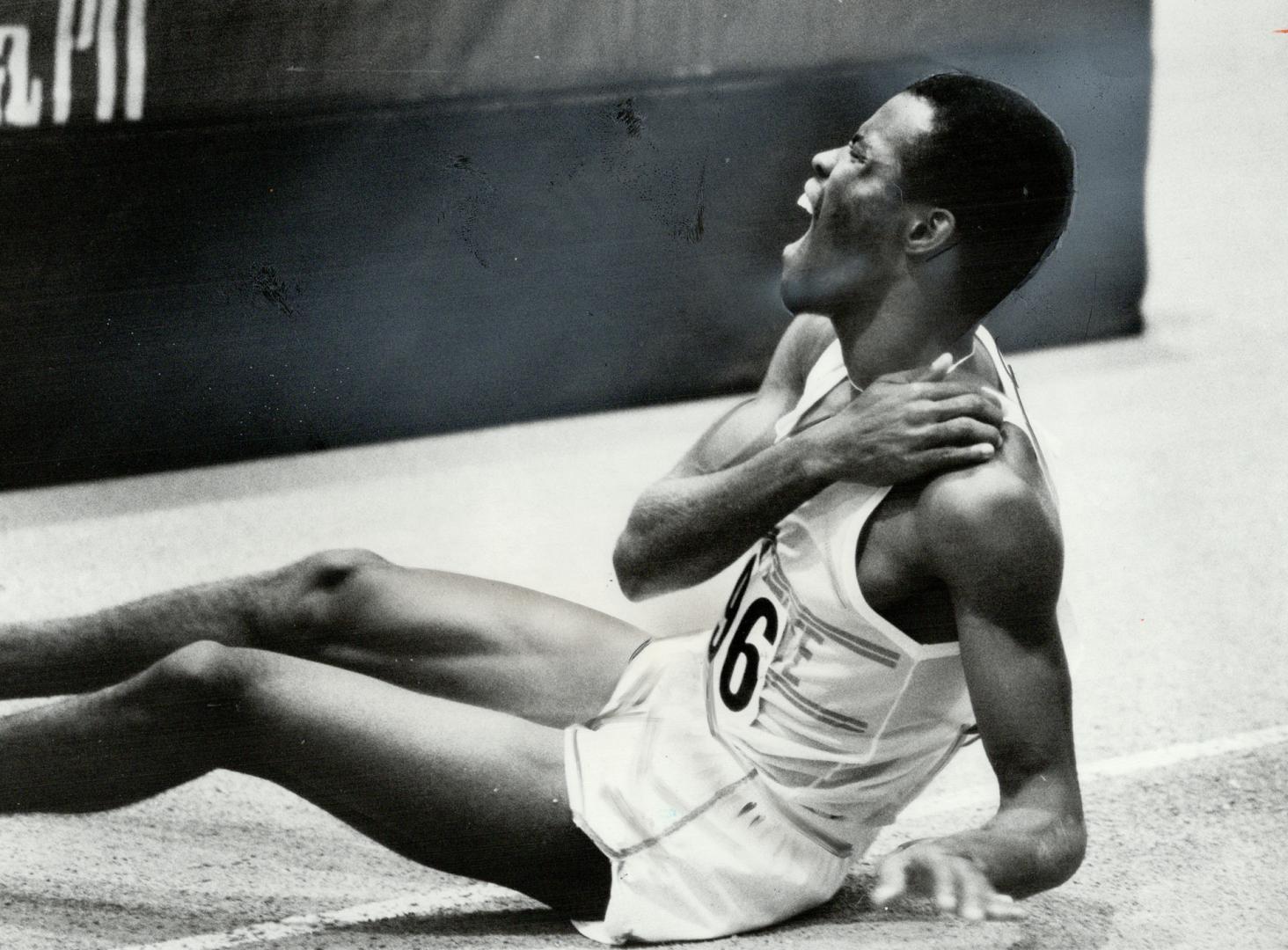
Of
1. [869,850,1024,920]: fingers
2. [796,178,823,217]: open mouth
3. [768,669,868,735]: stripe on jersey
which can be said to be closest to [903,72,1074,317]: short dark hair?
[796,178,823,217]: open mouth

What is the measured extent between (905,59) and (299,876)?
159 centimetres

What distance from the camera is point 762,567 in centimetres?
191

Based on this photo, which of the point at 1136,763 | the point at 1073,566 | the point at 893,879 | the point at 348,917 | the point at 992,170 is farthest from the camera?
the point at 1073,566

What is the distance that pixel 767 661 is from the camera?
73.5 inches

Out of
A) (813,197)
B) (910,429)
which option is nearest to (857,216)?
(813,197)

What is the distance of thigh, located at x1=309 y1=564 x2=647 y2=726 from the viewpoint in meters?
2.16

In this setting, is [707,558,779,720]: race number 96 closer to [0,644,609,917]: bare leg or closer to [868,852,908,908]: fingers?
[0,644,609,917]: bare leg

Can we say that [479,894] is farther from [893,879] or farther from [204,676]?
[893,879]

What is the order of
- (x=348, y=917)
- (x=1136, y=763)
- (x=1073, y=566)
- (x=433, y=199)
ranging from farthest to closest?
(x=1073, y=566) → (x=1136, y=763) → (x=433, y=199) → (x=348, y=917)

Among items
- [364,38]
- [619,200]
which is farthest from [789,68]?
[364,38]

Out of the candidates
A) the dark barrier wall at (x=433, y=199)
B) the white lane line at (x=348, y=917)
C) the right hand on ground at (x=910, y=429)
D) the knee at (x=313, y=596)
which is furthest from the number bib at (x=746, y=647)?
the dark barrier wall at (x=433, y=199)

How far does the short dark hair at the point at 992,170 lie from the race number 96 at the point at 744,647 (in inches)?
20.4

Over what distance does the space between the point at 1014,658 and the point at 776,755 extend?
0.37 metres

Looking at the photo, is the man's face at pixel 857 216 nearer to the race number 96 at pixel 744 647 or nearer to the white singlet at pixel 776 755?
the white singlet at pixel 776 755
